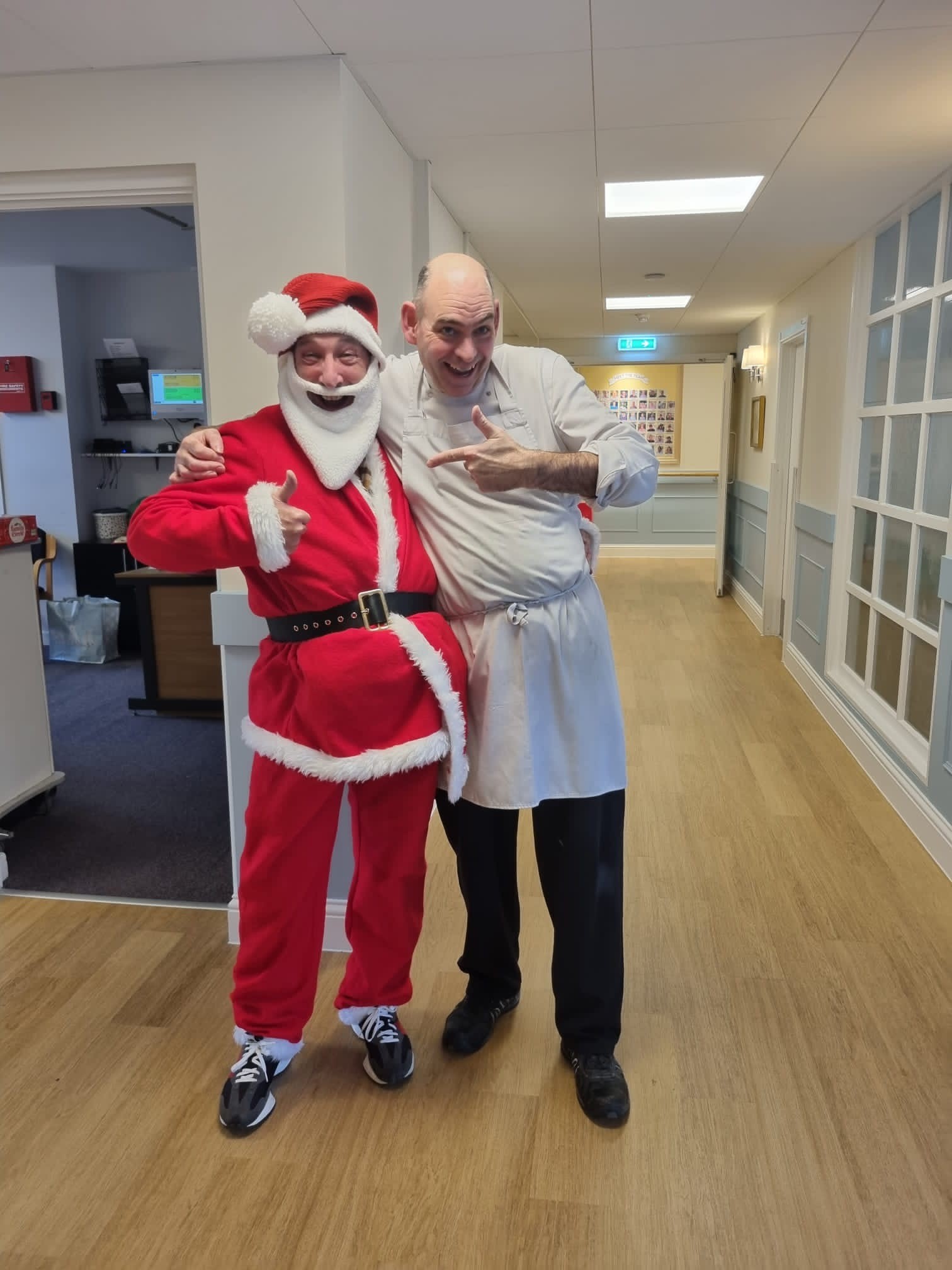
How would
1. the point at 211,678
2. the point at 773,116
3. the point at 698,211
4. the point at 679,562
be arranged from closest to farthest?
the point at 773,116, the point at 698,211, the point at 211,678, the point at 679,562

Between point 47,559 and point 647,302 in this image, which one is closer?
point 47,559

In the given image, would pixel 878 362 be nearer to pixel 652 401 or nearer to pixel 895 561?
pixel 895 561

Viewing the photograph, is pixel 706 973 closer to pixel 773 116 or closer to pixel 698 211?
pixel 773 116

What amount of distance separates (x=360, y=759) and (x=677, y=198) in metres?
3.03

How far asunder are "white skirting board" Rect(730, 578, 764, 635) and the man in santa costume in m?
4.99

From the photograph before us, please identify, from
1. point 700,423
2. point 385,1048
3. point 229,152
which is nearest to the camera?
point 385,1048

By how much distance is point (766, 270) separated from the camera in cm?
496

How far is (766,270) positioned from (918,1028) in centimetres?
414

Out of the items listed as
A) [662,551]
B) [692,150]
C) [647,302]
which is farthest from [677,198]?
[662,551]

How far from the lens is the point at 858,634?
4160 millimetres

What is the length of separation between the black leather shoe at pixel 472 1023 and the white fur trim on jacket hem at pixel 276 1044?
1.08 ft

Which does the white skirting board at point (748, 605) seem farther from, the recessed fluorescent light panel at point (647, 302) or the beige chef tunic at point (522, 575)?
the beige chef tunic at point (522, 575)

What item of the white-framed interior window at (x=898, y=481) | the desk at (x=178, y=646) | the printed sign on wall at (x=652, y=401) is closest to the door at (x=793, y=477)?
the white-framed interior window at (x=898, y=481)

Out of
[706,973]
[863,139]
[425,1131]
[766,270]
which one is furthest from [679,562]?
[425,1131]
